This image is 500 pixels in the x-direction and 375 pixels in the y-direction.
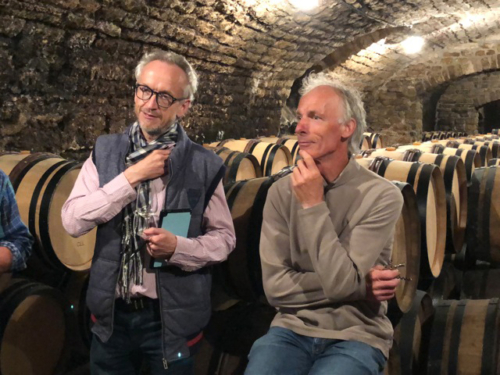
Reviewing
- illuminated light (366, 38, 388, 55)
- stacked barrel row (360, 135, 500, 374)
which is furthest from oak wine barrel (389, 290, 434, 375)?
illuminated light (366, 38, 388, 55)

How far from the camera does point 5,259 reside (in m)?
1.68

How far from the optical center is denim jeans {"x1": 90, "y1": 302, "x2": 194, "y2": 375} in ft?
Answer: 5.35

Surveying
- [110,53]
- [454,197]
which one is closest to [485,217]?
[454,197]

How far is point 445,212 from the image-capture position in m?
2.92

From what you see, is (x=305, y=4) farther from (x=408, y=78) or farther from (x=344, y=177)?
(x=408, y=78)

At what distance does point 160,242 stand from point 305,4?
568cm

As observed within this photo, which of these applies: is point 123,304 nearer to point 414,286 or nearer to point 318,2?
point 414,286

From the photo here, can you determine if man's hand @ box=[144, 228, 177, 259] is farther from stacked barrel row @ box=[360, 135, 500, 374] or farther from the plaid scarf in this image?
stacked barrel row @ box=[360, 135, 500, 374]

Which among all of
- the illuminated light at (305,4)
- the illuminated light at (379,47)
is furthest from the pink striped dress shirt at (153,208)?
the illuminated light at (379,47)

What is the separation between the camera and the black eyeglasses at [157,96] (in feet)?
5.36

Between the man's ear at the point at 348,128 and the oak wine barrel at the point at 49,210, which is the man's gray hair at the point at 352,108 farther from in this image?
the oak wine barrel at the point at 49,210

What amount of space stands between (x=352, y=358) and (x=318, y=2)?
597 centimetres

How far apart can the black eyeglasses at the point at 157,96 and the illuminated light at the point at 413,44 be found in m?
9.68

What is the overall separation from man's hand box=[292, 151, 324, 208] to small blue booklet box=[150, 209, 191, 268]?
13.4 inches
